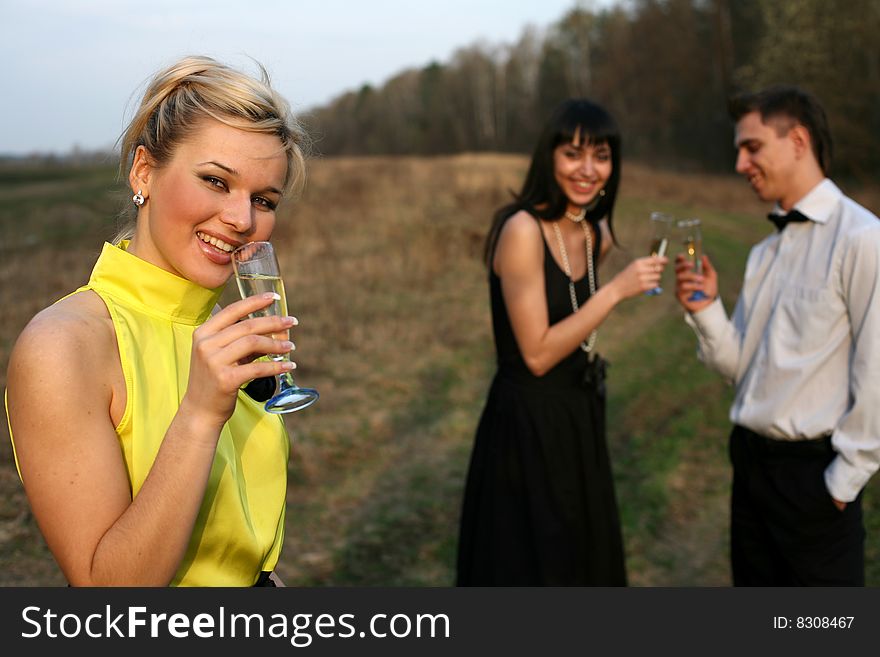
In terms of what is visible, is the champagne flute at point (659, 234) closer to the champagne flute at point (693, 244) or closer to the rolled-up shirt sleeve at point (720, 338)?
the champagne flute at point (693, 244)

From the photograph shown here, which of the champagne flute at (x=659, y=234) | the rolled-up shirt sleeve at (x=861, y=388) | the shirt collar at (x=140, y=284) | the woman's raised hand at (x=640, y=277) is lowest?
the rolled-up shirt sleeve at (x=861, y=388)

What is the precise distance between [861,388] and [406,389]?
19.3ft

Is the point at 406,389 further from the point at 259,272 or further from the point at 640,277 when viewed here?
the point at 259,272

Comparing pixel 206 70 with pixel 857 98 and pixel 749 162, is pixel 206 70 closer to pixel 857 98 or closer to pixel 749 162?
pixel 749 162

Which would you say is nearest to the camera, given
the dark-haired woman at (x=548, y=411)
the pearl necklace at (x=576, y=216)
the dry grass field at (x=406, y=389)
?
the dark-haired woman at (x=548, y=411)

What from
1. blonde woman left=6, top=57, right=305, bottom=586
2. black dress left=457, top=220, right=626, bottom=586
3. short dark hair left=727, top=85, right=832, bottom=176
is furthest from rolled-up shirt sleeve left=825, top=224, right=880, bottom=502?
blonde woman left=6, top=57, right=305, bottom=586

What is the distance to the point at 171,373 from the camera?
1.75m

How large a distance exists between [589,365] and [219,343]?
2654 millimetres

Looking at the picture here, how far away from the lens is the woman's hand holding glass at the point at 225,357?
1.44 m

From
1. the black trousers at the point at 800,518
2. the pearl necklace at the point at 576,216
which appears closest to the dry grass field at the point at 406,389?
the pearl necklace at the point at 576,216

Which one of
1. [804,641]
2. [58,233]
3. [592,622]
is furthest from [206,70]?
[58,233]

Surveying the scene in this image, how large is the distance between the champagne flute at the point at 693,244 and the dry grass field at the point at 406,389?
207 cm

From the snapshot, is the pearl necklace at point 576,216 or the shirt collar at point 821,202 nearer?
the shirt collar at point 821,202

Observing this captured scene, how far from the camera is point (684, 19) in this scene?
4466 cm
